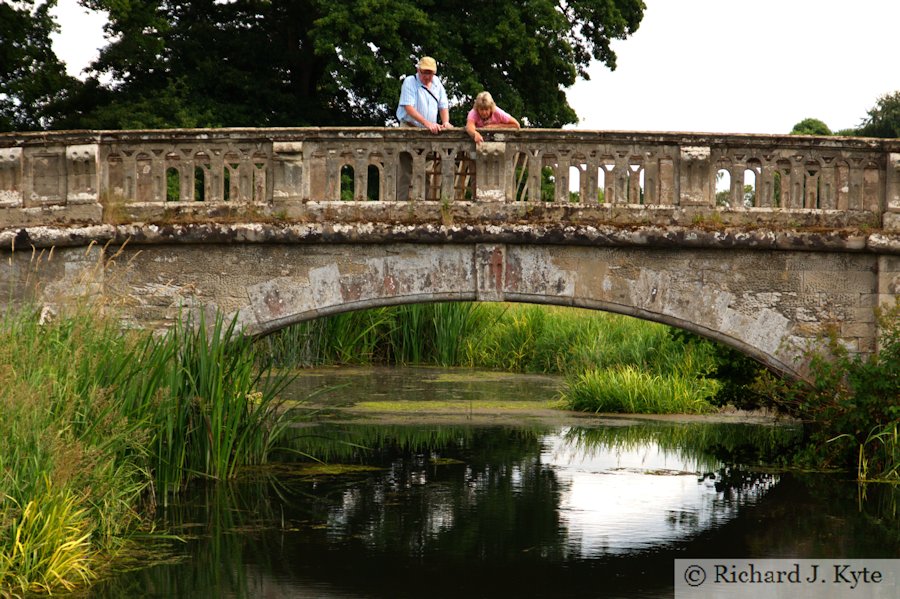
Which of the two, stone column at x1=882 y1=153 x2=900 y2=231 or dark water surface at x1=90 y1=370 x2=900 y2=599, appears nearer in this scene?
dark water surface at x1=90 y1=370 x2=900 y2=599

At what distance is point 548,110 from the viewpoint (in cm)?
2039

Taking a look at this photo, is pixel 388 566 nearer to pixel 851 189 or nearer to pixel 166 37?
pixel 851 189

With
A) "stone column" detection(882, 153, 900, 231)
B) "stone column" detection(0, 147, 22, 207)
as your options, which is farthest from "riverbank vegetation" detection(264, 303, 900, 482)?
"stone column" detection(0, 147, 22, 207)

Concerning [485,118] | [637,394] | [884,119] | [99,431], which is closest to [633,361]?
[637,394]

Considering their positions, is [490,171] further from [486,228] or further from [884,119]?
[884,119]

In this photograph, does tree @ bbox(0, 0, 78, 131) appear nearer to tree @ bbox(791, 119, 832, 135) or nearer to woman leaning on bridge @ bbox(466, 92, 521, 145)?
woman leaning on bridge @ bbox(466, 92, 521, 145)

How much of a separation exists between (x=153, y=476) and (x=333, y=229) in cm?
221

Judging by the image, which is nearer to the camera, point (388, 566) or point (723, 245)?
point (388, 566)

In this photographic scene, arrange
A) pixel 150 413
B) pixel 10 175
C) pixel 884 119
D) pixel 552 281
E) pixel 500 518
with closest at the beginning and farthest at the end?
1. pixel 150 413
2. pixel 500 518
3. pixel 552 281
4. pixel 10 175
5. pixel 884 119

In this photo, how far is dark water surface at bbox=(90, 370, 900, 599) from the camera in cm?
768

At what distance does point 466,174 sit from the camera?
10.4m

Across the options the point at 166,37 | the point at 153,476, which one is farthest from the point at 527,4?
the point at 153,476

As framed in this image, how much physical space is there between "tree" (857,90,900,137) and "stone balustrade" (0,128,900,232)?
90.7 feet

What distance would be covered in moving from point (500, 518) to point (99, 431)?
2794mm
